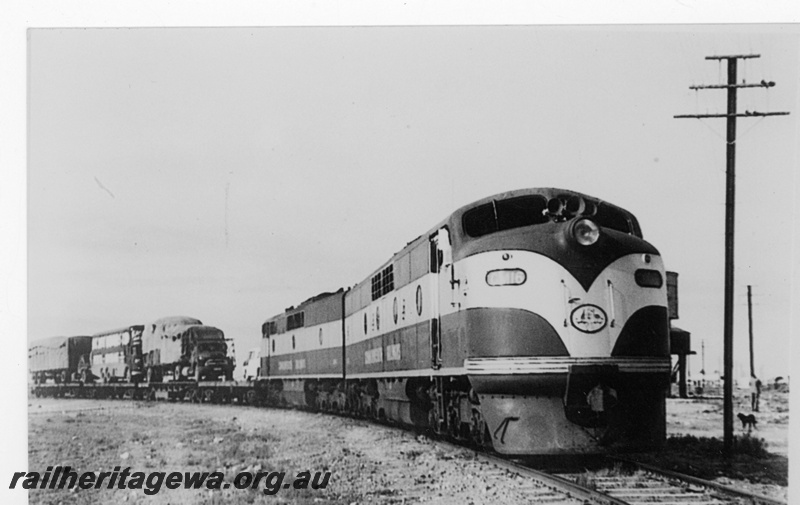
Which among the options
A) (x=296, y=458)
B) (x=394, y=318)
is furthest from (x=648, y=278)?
(x=296, y=458)

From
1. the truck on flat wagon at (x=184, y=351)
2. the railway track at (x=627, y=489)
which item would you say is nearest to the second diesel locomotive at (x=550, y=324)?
the railway track at (x=627, y=489)

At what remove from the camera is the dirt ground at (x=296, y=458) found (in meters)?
9.38

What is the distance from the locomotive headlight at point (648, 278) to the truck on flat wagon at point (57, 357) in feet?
21.6

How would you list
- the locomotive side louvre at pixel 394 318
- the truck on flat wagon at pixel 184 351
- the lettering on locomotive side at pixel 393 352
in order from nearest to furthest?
the locomotive side louvre at pixel 394 318
the lettering on locomotive side at pixel 393 352
the truck on flat wagon at pixel 184 351

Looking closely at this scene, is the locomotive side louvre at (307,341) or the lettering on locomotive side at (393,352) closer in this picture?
the lettering on locomotive side at (393,352)

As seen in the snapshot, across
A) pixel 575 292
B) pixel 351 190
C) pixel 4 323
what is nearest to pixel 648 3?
pixel 575 292

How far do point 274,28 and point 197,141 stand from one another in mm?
1790

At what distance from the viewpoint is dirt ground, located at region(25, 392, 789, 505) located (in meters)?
9.38

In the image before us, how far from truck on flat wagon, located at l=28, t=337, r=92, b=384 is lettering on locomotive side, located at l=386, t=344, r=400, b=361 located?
4197 millimetres

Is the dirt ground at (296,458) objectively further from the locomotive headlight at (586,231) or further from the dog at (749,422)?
the locomotive headlight at (586,231)

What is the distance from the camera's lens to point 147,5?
981 centimetres

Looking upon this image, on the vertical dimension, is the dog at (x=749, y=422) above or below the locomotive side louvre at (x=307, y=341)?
below

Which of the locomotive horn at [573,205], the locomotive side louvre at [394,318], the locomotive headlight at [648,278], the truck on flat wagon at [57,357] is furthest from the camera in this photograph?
the locomotive side louvre at [394,318]

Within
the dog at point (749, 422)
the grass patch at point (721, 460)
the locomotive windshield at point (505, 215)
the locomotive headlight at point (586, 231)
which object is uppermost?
the locomotive windshield at point (505, 215)
